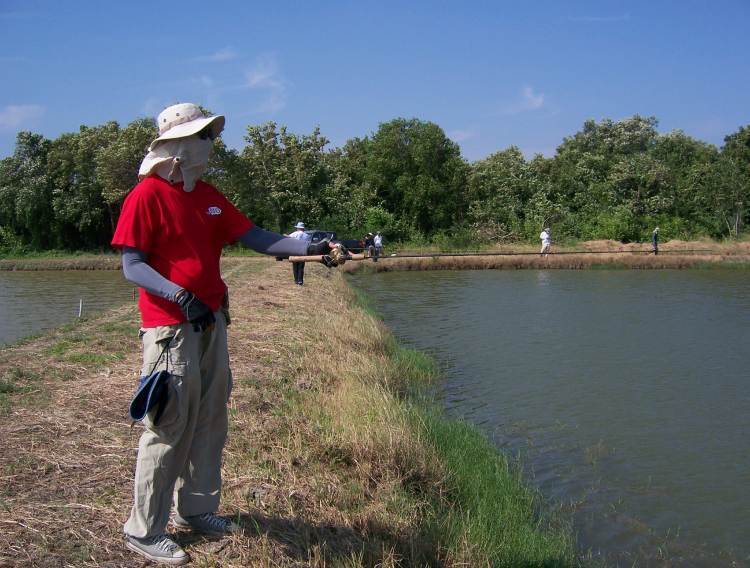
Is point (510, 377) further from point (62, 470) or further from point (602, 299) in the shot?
point (602, 299)

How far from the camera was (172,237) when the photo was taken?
338cm

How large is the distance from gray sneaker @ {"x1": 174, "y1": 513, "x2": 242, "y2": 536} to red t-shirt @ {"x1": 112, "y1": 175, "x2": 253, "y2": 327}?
106 cm

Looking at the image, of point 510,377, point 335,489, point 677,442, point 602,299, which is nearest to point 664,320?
point 602,299

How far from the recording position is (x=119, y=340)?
902 cm

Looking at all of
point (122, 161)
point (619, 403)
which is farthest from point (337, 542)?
point (122, 161)

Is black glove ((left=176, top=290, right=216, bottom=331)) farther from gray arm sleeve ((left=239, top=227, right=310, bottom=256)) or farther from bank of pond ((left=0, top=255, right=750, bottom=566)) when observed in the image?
bank of pond ((left=0, top=255, right=750, bottom=566))

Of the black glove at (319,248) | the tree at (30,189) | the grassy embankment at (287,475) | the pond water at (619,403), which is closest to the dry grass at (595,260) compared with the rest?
the pond water at (619,403)

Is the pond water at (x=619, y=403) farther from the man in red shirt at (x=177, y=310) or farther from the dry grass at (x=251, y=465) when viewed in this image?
the man in red shirt at (x=177, y=310)

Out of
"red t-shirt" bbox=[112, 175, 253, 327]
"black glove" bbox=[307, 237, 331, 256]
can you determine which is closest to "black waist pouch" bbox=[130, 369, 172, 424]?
"red t-shirt" bbox=[112, 175, 253, 327]

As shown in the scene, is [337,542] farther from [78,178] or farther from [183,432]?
[78,178]

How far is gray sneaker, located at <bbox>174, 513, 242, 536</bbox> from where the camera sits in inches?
146

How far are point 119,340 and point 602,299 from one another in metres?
15.9

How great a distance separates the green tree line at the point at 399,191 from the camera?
140ft

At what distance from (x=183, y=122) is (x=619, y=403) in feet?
25.0
